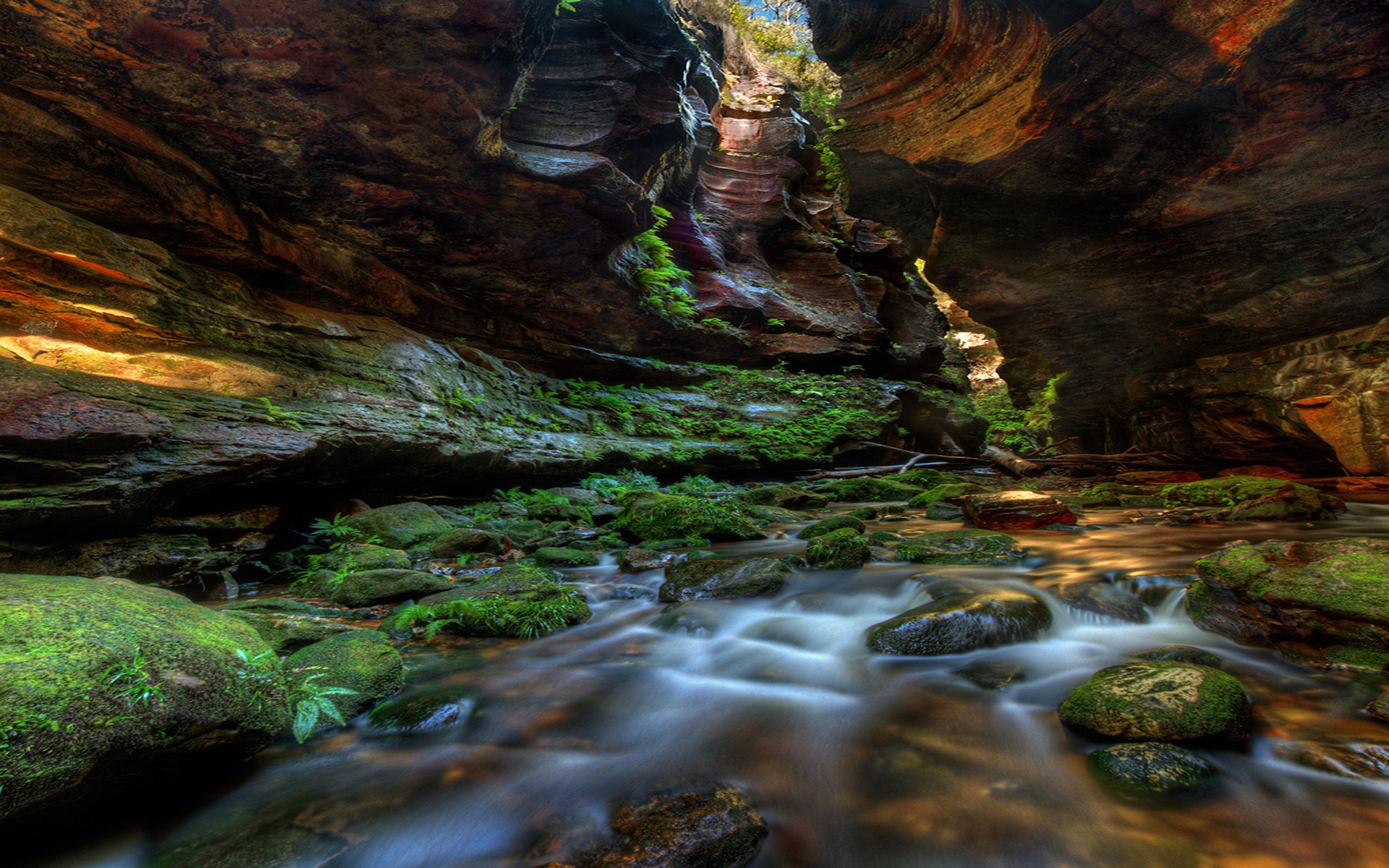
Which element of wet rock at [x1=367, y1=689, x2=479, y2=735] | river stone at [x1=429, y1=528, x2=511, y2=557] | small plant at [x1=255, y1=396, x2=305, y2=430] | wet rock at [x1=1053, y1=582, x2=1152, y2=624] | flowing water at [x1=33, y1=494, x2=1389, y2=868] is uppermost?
small plant at [x1=255, y1=396, x2=305, y2=430]

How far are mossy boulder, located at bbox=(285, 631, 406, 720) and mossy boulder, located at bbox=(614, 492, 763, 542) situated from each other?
343cm

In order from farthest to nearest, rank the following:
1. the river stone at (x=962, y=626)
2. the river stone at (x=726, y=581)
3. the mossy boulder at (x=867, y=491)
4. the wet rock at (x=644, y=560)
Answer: the mossy boulder at (x=867, y=491)
the wet rock at (x=644, y=560)
the river stone at (x=726, y=581)
the river stone at (x=962, y=626)

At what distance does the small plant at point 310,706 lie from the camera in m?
2.15

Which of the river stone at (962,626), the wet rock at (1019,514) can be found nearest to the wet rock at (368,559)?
the river stone at (962,626)

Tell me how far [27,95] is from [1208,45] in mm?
10853

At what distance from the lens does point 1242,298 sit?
740cm

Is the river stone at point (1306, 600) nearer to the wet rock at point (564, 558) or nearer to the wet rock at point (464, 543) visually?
the wet rock at point (564, 558)

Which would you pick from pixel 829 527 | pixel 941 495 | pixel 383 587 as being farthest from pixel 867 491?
pixel 383 587

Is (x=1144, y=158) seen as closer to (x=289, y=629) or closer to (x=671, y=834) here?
(x=671, y=834)

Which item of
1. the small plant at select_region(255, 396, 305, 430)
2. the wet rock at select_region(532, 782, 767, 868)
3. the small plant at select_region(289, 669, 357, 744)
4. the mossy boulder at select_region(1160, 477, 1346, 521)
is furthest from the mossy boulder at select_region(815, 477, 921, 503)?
the small plant at select_region(289, 669, 357, 744)

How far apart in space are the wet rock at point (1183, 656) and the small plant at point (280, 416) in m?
6.64

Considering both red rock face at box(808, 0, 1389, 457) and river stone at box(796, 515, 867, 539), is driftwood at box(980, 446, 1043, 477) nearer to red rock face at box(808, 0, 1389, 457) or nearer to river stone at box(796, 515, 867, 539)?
red rock face at box(808, 0, 1389, 457)

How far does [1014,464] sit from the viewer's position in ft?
40.1

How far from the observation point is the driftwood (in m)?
12.1
